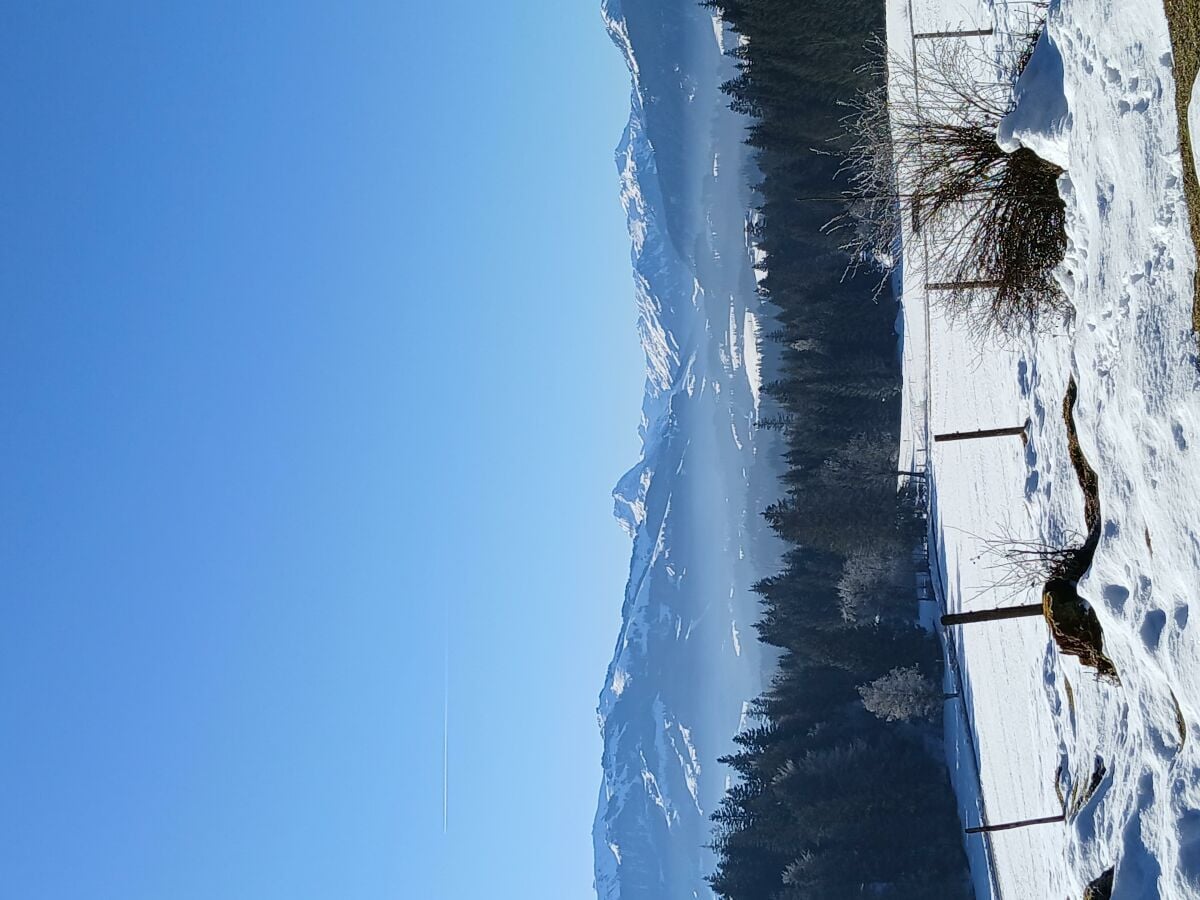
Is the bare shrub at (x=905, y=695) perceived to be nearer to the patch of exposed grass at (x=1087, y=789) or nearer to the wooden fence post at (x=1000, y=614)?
the wooden fence post at (x=1000, y=614)

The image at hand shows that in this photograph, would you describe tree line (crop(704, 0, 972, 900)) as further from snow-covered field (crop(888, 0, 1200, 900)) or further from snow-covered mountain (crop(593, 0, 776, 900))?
snow-covered mountain (crop(593, 0, 776, 900))

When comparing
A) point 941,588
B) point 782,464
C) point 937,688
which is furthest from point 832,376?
point 782,464

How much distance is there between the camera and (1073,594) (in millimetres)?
10961

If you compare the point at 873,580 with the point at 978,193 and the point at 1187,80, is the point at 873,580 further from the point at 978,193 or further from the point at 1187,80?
the point at 1187,80

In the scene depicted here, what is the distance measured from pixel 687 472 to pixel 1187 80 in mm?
141001

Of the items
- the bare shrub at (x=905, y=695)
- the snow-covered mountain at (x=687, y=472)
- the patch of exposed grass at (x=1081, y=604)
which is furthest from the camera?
the snow-covered mountain at (x=687, y=472)

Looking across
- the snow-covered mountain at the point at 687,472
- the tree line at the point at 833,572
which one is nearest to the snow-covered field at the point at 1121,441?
the tree line at the point at 833,572

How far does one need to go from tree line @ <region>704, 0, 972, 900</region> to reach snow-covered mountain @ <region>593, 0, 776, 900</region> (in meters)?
42.4

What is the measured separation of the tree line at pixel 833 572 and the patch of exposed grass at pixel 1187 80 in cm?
1816

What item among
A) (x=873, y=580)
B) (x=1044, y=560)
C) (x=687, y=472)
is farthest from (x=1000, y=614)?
(x=687, y=472)

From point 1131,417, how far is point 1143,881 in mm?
4480

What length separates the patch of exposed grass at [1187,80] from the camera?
7.89 meters

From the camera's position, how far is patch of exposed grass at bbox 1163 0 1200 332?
789 centimetres

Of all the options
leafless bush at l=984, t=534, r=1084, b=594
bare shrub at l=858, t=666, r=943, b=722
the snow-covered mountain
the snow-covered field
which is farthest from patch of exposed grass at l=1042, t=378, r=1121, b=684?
the snow-covered mountain
